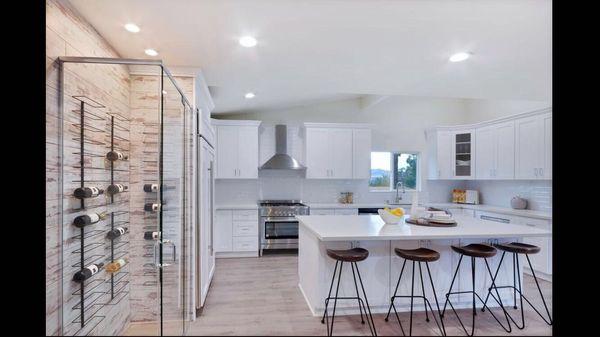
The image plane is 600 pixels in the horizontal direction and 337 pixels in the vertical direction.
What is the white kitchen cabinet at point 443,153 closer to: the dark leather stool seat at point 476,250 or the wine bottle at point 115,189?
the dark leather stool seat at point 476,250

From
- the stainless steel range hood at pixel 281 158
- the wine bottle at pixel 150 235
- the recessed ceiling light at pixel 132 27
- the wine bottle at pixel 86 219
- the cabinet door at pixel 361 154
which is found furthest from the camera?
the cabinet door at pixel 361 154

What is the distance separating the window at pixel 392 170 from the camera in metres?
5.61

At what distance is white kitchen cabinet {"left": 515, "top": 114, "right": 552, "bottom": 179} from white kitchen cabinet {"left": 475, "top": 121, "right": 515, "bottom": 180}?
0.10 m

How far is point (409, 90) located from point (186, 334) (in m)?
3.34

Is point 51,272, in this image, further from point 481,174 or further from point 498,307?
point 481,174

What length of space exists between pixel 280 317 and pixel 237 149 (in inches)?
116

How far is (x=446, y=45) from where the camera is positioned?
6.84 feet

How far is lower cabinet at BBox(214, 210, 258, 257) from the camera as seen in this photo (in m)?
4.48

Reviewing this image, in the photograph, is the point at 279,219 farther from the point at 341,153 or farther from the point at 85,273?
the point at 85,273

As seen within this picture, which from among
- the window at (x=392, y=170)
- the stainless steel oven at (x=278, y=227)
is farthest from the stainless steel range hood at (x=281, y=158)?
the window at (x=392, y=170)

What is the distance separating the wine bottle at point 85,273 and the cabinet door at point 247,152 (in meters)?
3.16

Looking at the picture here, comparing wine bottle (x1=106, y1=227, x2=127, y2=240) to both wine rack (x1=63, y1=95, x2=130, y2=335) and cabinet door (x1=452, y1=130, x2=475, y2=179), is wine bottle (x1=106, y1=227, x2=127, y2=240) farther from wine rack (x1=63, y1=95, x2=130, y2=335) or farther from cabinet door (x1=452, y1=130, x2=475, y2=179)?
cabinet door (x1=452, y1=130, x2=475, y2=179)
